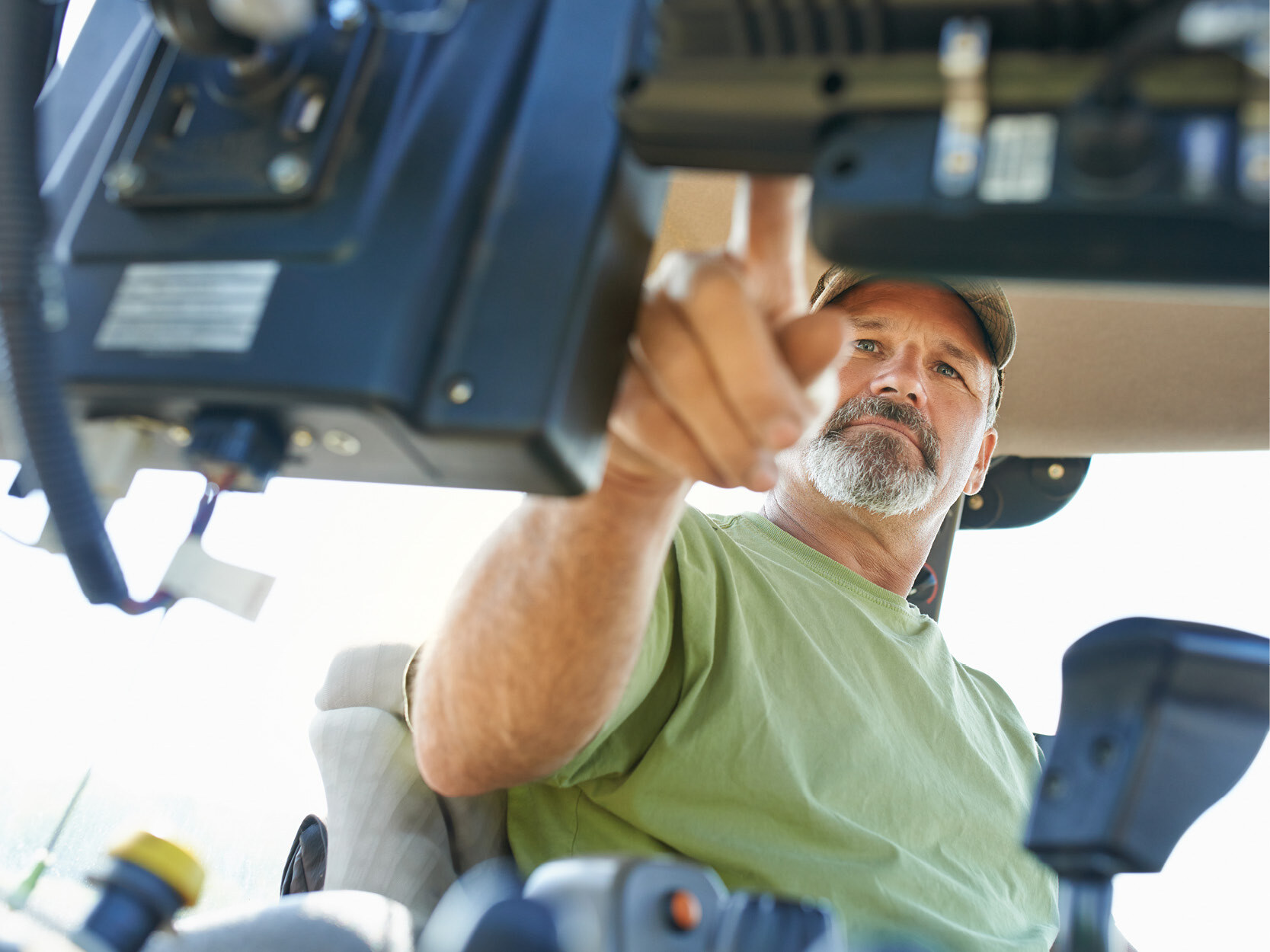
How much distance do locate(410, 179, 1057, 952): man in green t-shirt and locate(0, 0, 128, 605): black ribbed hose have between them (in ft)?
0.99

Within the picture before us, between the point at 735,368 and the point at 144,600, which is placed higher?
the point at 735,368

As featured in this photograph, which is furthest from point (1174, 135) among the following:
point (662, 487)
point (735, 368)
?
point (662, 487)

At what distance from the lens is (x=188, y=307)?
528 mm

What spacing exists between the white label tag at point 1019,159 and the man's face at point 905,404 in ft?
4.66

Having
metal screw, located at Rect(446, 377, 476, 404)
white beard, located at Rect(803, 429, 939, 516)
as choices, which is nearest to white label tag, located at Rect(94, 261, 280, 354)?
metal screw, located at Rect(446, 377, 476, 404)

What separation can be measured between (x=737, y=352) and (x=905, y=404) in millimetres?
1417

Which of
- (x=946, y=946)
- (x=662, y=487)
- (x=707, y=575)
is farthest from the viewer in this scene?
(x=707, y=575)

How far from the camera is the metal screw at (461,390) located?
1.63 ft

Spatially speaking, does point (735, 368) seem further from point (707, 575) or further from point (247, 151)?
point (707, 575)

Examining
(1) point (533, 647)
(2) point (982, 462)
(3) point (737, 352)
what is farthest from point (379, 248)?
(2) point (982, 462)

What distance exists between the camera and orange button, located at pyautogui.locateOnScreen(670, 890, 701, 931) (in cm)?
43

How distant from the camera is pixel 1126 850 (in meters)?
0.54

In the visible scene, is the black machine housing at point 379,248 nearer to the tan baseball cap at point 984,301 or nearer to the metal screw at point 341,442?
the metal screw at point 341,442

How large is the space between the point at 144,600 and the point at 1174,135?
519 millimetres
